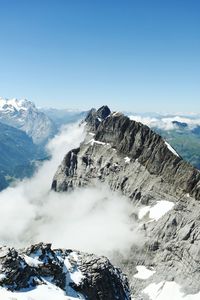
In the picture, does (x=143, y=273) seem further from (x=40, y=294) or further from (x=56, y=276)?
(x=40, y=294)

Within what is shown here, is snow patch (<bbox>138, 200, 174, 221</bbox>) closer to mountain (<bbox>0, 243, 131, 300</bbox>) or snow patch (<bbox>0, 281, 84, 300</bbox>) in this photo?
mountain (<bbox>0, 243, 131, 300</bbox>)

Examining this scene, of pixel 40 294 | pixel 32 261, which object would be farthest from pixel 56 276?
pixel 40 294

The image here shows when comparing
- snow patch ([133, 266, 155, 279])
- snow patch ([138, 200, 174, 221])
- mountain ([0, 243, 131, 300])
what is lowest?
snow patch ([133, 266, 155, 279])

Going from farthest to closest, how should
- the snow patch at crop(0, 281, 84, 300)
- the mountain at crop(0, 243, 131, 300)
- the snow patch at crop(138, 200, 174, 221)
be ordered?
the snow patch at crop(138, 200, 174, 221) → the mountain at crop(0, 243, 131, 300) → the snow patch at crop(0, 281, 84, 300)

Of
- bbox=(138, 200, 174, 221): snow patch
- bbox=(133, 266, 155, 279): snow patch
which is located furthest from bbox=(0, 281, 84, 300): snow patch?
bbox=(138, 200, 174, 221): snow patch

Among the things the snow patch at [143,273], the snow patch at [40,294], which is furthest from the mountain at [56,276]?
the snow patch at [143,273]

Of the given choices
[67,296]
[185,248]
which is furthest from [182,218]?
[67,296]

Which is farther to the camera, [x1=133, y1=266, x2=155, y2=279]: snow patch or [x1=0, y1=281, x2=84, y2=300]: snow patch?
[x1=133, y1=266, x2=155, y2=279]: snow patch
